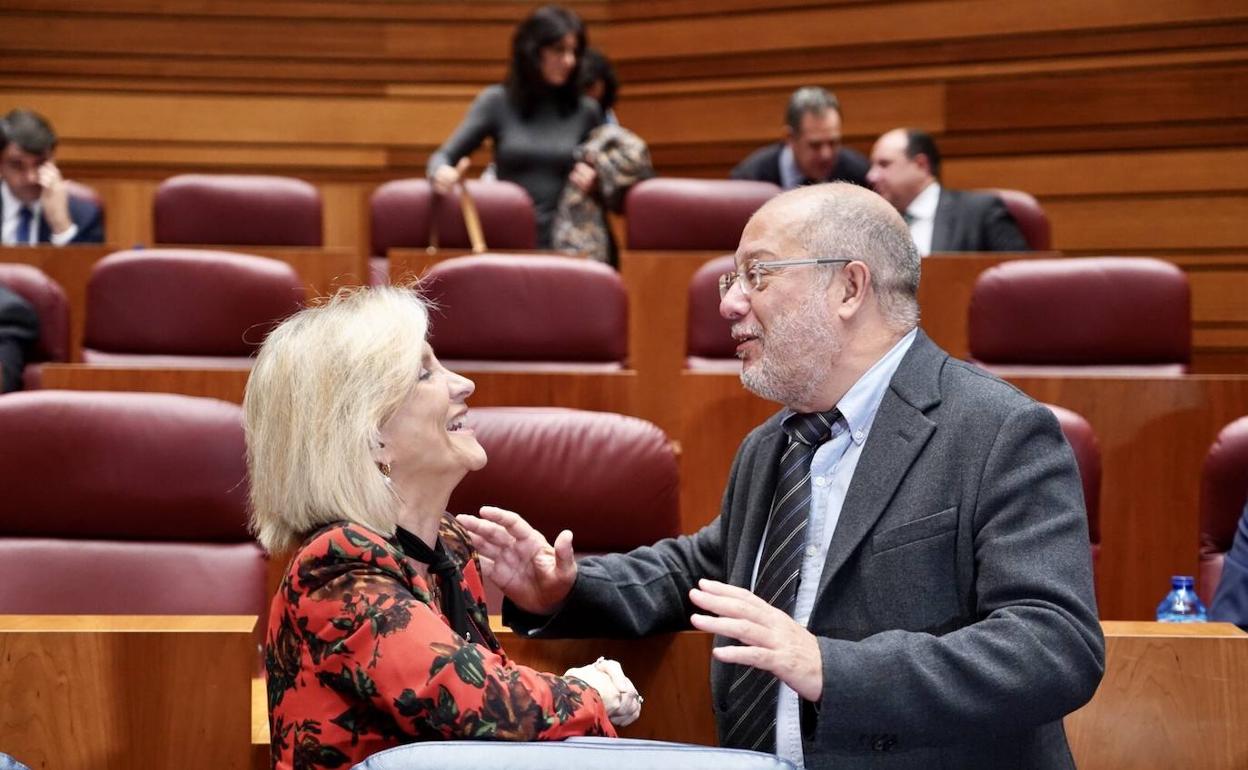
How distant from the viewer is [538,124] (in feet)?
12.3

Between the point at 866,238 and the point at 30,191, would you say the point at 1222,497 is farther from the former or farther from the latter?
the point at 30,191

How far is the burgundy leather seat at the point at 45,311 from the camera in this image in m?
2.62

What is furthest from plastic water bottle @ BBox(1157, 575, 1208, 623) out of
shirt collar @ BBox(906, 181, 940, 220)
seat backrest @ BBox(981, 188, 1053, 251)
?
seat backrest @ BBox(981, 188, 1053, 251)

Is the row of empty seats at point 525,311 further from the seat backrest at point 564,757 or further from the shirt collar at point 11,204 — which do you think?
the seat backrest at point 564,757

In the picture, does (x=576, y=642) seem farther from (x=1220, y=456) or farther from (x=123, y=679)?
(x=1220, y=456)

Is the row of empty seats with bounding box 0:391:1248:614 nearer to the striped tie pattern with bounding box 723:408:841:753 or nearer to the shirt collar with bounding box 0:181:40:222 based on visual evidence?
the striped tie pattern with bounding box 723:408:841:753

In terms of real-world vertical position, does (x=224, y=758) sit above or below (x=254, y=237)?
below

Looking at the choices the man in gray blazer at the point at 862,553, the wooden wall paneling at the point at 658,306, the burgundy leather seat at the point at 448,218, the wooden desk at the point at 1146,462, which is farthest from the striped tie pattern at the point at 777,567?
the burgundy leather seat at the point at 448,218

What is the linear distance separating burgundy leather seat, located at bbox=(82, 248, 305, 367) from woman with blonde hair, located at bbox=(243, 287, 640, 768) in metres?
1.34

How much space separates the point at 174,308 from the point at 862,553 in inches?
67.2

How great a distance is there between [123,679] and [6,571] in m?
0.48

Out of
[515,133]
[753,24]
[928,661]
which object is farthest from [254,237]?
[928,661]

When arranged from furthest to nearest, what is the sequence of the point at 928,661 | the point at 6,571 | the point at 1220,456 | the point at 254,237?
1. the point at 254,237
2. the point at 1220,456
3. the point at 6,571
4. the point at 928,661

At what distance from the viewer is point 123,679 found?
1.27 meters
